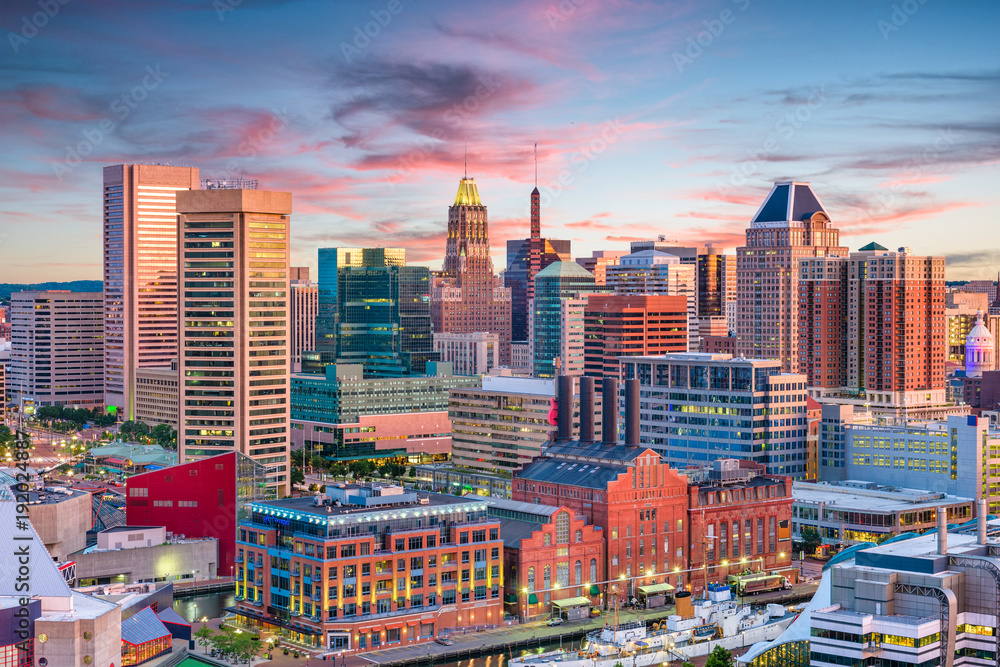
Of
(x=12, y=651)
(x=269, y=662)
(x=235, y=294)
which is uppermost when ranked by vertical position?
(x=235, y=294)

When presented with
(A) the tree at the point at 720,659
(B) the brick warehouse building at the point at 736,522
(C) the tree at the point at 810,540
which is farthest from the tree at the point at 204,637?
(C) the tree at the point at 810,540

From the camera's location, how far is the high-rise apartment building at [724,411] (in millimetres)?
155250

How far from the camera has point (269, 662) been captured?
9331 cm

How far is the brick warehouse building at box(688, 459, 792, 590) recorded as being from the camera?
392ft

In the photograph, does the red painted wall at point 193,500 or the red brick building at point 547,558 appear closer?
the red brick building at point 547,558

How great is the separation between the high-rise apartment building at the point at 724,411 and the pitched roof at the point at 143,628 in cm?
7620

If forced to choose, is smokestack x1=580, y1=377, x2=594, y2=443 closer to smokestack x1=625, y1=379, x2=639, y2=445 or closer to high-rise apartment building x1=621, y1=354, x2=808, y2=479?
smokestack x1=625, y1=379, x2=639, y2=445

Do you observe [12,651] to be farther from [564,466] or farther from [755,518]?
[755,518]

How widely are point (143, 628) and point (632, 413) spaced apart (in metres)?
53.8

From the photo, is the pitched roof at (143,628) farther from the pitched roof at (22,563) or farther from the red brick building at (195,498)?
the red brick building at (195,498)

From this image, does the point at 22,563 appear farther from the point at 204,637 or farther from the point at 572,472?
the point at 572,472

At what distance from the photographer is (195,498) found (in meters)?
124

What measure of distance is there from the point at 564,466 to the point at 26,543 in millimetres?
53548

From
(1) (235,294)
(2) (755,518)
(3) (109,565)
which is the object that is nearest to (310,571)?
(3) (109,565)
